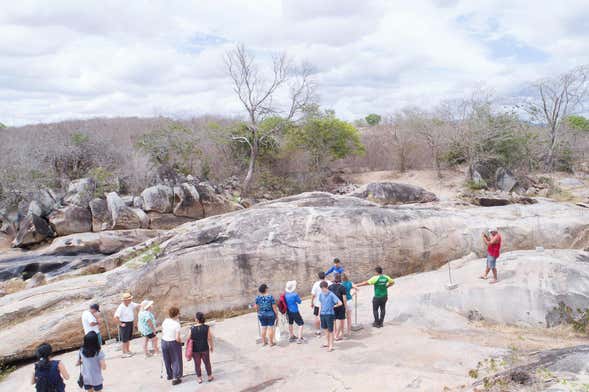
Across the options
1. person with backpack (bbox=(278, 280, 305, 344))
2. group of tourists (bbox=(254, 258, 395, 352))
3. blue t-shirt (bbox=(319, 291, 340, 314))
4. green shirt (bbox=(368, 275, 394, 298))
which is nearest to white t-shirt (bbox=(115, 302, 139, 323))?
group of tourists (bbox=(254, 258, 395, 352))

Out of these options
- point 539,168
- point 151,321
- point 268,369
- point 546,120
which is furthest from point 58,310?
point 546,120

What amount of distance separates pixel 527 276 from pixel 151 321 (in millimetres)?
7120

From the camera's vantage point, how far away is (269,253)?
1027 centimetres

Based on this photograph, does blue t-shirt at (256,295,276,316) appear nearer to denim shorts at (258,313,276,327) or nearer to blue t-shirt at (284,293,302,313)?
denim shorts at (258,313,276,327)

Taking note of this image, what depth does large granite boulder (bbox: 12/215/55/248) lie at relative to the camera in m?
20.4

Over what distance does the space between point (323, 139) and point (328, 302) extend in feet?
74.8

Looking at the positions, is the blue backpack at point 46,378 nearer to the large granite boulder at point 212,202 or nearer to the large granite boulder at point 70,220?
the large granite boulder at point 70,220

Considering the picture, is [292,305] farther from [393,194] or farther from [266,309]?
[393,194]

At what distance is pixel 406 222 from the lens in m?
11.2

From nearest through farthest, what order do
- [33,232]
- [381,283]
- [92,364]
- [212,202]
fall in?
1. [92,364]
2. [381,283]
3. [33,232]
4. [212,202]

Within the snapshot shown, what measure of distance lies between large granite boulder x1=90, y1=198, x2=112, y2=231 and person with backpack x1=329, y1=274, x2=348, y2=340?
1611 centimetres

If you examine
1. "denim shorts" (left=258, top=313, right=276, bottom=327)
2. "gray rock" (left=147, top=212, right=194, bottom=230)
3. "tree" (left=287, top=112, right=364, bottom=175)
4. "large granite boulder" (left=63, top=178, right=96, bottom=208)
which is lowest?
"denim shorts" (left=258, top=313, right=276, bottom=327)

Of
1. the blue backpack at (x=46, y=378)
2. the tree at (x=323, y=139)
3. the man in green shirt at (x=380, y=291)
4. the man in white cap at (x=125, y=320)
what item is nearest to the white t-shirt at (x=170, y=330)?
the blue backpack at (x=46, y=378)

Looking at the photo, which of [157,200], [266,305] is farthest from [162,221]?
[266,305]
